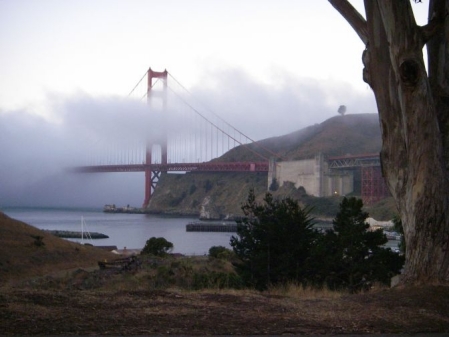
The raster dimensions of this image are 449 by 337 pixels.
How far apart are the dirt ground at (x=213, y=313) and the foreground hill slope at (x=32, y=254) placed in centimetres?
1500

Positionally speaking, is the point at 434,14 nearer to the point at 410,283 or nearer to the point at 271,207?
the point at 410,283

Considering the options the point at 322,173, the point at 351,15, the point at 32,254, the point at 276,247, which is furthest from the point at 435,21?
the point at 322,173

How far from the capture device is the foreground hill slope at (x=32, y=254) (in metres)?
22.0

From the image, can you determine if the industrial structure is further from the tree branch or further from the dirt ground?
the dirt ground

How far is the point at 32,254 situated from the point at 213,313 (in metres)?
20.7

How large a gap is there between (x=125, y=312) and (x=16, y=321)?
0.86m

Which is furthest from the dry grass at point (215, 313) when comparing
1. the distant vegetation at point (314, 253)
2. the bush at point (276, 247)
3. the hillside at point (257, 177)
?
the hillside at point (257, 177)

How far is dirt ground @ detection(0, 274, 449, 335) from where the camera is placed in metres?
4.68

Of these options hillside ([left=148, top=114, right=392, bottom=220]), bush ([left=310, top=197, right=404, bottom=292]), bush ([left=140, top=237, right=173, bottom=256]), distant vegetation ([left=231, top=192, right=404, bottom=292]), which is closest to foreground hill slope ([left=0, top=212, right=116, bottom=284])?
bush ([left=140, top=237, right=173, bottom=256])

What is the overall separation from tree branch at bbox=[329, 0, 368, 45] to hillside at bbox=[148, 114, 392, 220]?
52762 millimetres

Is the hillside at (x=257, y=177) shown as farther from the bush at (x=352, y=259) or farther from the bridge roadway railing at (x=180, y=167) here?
the bush at (x=352, y=259)

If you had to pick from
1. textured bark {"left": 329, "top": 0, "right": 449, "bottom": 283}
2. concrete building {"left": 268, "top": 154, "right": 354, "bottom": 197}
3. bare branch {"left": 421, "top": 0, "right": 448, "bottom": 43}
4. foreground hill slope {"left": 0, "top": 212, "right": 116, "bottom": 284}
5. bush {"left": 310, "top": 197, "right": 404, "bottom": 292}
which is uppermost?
concrete building {"left": 268, "top": 154, "right": 354, "bottom": 197}

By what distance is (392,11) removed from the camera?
22.5ft

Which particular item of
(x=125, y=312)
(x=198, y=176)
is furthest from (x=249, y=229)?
(x=198, y=176)
